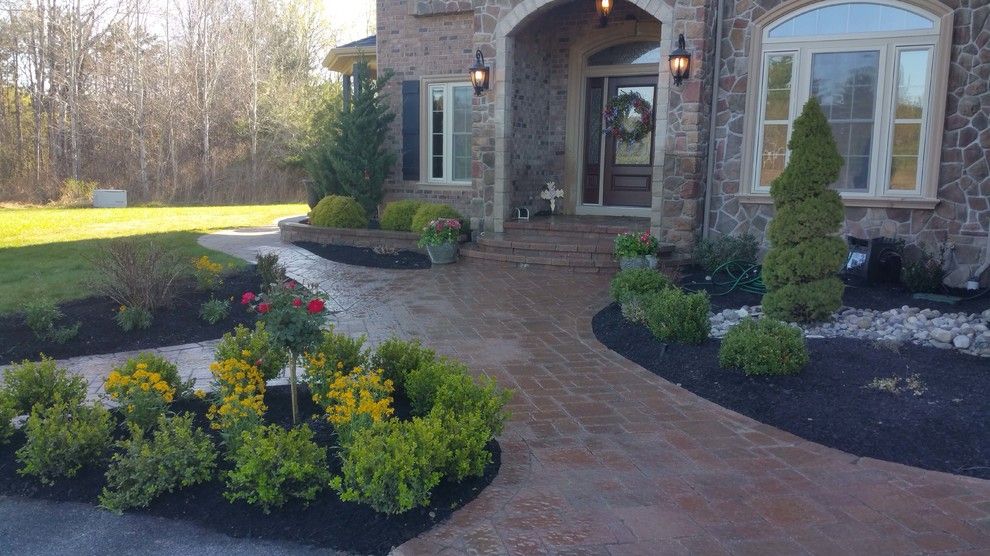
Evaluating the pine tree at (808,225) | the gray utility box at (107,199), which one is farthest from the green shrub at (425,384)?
the gray utility box at (107,199)

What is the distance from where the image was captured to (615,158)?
41.5ft

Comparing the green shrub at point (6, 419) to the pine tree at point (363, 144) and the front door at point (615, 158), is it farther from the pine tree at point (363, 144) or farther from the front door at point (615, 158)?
the front door at point (615, 158)

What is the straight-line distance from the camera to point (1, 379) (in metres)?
5.46

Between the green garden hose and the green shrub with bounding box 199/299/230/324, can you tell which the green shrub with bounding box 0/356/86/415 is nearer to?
the green shrub with bounding box 199/299/230/324

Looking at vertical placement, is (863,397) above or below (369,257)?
below

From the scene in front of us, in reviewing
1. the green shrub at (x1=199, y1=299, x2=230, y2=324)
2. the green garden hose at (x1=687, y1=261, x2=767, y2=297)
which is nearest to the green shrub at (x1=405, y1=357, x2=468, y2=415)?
the green shrub at (x1=199, y1=299, x2=230, y2=324)

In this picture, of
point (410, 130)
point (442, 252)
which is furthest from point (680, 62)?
point (410, 130)

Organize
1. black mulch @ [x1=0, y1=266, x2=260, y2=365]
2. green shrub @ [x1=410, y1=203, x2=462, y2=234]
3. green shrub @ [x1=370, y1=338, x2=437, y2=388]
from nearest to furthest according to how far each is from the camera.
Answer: green shrub @ [x1=370, y1=338, x2=437, y2=388], black mulch @ [x1=0, y1=266, x2=260, y2=365], green shrub @ [x1=410, y1=203, x2=462, y2=234]

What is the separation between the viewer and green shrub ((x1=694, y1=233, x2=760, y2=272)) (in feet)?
31.2

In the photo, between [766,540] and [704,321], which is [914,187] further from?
[766,540]

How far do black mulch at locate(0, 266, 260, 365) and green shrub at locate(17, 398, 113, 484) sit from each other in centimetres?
248

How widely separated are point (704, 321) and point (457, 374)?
2.66 meters

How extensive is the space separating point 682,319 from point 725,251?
3677mm

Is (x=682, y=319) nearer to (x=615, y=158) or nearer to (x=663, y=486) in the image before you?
(x=663, y=486)
